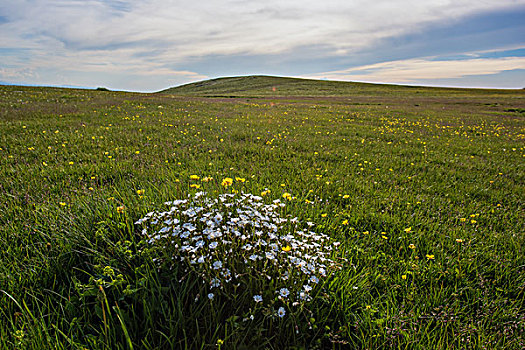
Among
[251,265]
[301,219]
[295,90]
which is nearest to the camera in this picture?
[251,265]

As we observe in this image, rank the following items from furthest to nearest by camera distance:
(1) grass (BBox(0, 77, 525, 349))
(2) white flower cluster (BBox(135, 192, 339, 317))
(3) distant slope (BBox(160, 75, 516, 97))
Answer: (3) distant slope (BBox(160, 75, 516, 97)) → (2) white flower cluster (BBox(135, 192, 339, 317)) → (1) grass (BBox(0, 77, 525, 349))

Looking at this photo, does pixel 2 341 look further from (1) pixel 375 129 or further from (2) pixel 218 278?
(1) pixel 375 129

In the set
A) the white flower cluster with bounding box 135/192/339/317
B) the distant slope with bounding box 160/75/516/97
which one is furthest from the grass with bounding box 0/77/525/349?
the distant slope with bounding box 160/75/516/97

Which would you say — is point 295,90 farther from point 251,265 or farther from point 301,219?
point 251,265

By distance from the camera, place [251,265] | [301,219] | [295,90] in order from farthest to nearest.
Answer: [295,90] < [301,219] < [251,265]

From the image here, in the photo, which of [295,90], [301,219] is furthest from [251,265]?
[295,90]

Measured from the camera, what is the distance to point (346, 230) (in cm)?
349

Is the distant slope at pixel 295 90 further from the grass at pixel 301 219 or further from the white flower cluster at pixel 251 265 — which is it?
the white flower cluster at pixel 251 265

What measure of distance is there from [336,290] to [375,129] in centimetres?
1241

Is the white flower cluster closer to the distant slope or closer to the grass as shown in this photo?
the grass

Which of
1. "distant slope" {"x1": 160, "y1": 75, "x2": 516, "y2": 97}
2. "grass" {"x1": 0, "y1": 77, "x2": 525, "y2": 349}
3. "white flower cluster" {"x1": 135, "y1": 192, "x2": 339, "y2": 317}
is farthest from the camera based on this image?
"distant slope" {"x1": 160, "y1": 75, "x2": 516, "y2": 97}

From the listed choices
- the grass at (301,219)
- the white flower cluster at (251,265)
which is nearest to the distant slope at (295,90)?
the grass at (301,219)

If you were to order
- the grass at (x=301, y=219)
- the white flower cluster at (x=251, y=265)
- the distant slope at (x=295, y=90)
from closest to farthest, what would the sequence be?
the grass at (x=301, y=219) → the white flower cluster at (x=251, y=265) → the distant slope at (x=295, y=90)

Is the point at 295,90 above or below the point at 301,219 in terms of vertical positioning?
above
